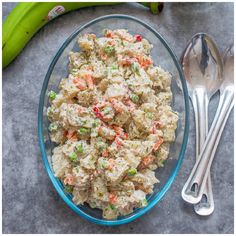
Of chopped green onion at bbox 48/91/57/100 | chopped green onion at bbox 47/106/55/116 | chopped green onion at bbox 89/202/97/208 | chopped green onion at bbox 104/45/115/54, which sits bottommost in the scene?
chopped green onion at bbox 89/202/97/208

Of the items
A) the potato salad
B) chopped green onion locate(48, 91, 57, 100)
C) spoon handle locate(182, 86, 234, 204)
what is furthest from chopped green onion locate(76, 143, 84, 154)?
spoon handle locate(182, 86, 234, 204)

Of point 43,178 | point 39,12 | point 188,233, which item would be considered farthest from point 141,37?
point 188,233

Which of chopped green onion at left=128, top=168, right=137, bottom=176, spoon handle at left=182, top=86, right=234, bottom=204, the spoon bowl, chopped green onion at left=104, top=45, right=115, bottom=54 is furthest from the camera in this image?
A: the spoon bowl

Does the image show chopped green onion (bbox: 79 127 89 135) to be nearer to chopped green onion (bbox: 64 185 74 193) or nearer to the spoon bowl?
chopped green onion (bbox: 64 185 74 193)

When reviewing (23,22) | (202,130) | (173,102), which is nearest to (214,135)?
(202,130)

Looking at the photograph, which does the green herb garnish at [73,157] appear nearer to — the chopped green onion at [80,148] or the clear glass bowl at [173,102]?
the chopped green onion at [80,148]

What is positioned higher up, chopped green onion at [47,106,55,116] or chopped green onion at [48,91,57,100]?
chopped green onion at [48,91,57,100]
